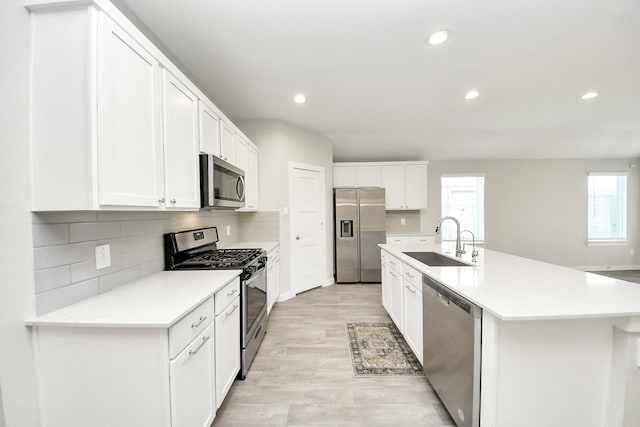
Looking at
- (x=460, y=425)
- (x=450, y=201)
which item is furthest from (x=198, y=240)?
(x=450, y=201)

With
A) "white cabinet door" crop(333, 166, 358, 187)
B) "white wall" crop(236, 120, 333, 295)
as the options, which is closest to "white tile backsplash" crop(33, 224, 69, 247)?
"white wall" crop(236, 120, 333, 295)

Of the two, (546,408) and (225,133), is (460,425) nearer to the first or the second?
(546,408)

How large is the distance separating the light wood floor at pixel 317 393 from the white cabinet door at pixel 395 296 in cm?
57

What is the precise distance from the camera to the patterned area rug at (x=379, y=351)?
79.1 inches

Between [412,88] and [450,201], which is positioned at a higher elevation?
[412,88]

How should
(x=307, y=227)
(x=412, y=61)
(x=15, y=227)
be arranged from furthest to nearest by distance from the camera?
(x=307, y=227), (x=412, y=61), (x=15, y=227)

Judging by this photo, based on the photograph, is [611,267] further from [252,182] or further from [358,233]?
[252,182]

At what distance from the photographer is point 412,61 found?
2371 mm

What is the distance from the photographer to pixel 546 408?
3.81ft

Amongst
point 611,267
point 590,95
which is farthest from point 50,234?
point 611,267

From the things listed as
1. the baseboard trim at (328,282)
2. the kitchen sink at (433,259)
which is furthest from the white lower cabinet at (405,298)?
the baseboard trim at (328,282)

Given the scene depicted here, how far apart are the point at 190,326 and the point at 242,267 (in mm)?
713

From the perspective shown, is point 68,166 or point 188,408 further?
point 188,408

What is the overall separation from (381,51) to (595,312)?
2308 mm
